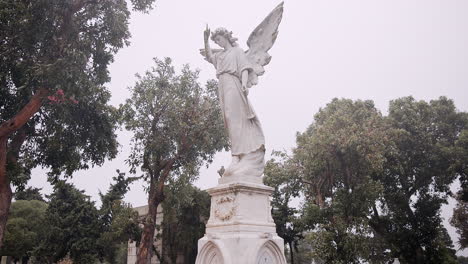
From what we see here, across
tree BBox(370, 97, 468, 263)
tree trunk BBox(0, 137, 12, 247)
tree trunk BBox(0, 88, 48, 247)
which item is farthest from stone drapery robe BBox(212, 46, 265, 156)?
tree BBox(370, 97, 468, 263)

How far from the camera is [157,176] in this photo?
18.5 meters

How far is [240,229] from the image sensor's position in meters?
4.72

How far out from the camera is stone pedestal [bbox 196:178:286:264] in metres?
4.63

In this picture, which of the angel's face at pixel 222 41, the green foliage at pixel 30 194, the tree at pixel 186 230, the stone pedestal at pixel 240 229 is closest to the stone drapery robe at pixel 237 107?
the angel's face at pixel 222 41

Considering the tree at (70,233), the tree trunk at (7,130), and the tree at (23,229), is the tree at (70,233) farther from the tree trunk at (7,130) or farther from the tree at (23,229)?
the tree trunk at (7,130)

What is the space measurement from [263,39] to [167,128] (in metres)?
12.8

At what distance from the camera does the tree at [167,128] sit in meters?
17.8

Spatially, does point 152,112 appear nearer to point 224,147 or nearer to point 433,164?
point 224,147

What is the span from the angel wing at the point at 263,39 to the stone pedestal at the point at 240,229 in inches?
75.2

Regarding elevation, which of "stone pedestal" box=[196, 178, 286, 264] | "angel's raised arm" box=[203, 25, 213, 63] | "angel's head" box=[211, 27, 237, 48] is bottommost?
"stone pedestal" box=[196, 178, 286, 264]

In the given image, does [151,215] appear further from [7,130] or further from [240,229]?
[240,229]

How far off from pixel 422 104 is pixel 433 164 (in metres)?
3.35

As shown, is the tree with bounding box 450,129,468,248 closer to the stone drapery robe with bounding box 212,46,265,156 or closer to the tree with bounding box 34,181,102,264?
the stone drapery robe with bounding box 212,46,265,156

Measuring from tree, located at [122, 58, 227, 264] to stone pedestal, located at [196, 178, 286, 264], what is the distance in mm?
12535
